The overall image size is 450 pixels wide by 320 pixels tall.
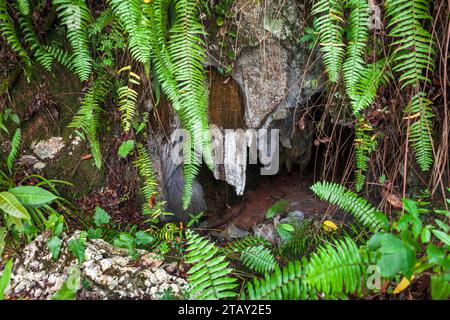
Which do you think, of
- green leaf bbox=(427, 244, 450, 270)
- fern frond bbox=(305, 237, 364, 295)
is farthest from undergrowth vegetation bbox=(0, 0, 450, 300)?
green leaf bbox=(427, 244, 450, 270)

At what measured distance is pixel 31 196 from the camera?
2412 millimetres

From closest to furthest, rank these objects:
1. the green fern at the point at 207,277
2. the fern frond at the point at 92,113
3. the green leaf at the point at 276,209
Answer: the green fern at the point at 207,277
the fern frond at the point at 92,113
the green leaf at the point at 276,209

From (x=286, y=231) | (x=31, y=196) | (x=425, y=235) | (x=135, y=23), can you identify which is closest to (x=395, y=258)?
(x=425, y=235)

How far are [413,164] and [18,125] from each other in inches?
136

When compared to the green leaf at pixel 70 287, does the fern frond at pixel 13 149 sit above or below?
above

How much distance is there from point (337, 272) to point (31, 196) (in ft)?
7.16

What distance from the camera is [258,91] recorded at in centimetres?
308

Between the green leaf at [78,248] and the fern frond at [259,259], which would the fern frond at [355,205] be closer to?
the fern frond at [259,259]

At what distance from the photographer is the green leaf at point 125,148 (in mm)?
3064

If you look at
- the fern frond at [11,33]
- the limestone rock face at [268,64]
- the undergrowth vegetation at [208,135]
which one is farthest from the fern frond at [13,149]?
the limestone rock face at [268,64]

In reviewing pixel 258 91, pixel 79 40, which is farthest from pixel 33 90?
pixel 258 91

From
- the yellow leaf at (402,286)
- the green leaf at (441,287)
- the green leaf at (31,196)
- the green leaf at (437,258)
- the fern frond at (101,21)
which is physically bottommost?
the yellow leaf at (402,286)

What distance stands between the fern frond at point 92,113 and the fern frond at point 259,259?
1.65 meters

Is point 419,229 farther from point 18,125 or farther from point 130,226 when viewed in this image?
point 18,125
